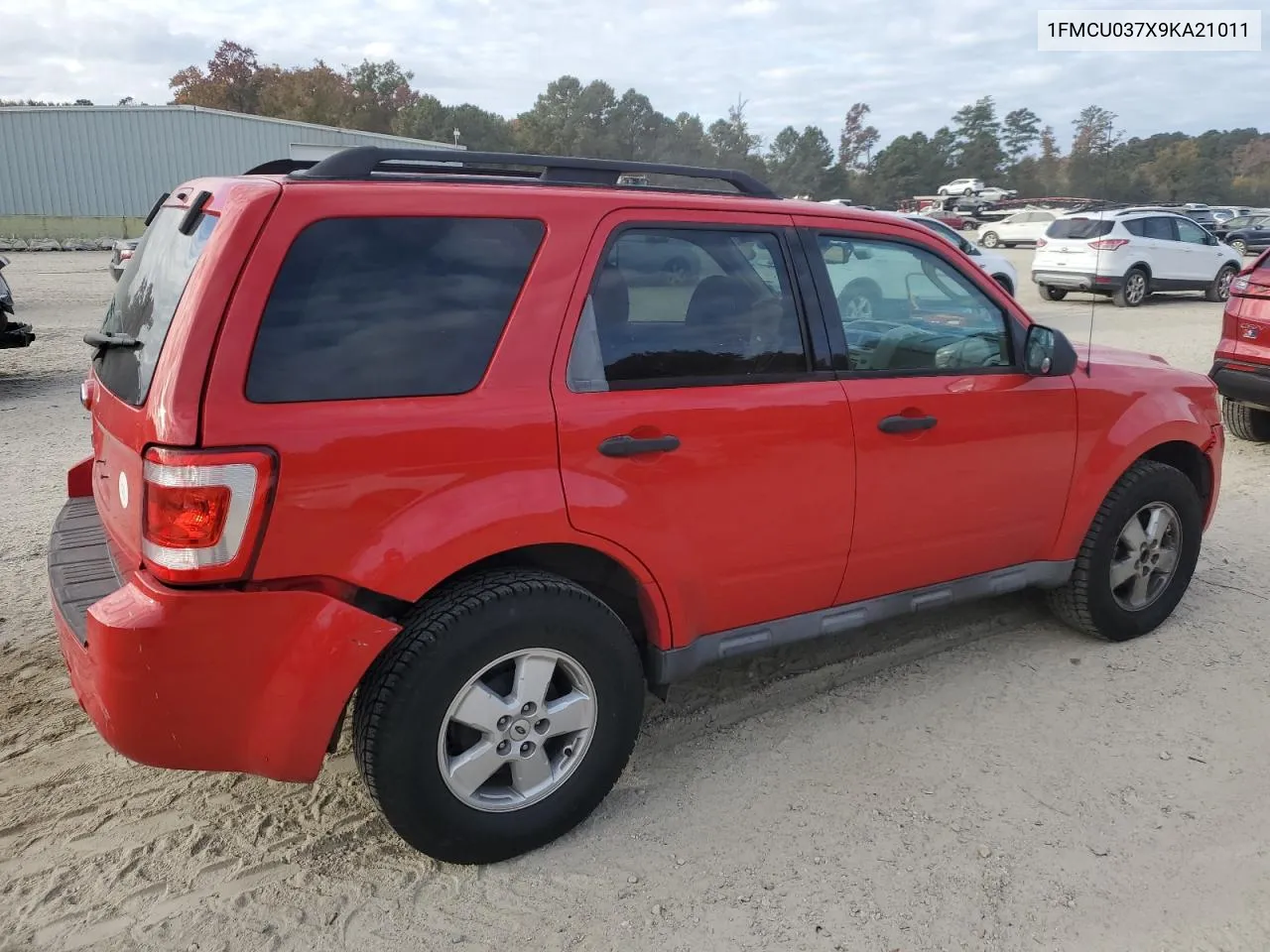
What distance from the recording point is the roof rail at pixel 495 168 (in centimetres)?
260

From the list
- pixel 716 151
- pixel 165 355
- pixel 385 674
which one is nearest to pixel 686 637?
pixel 385 674

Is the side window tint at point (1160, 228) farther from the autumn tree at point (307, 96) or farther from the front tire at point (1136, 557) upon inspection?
the autumn tree at point (307, 96)

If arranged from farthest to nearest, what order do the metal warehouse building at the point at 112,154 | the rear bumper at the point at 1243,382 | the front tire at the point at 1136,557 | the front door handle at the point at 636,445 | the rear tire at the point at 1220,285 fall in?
the metal warehouse building at the point at 112,154
the rear tire at the point at 1220,285
the rear bumper at the point at 1243,382
the front tire at the point at 1136,557
the front door handle at the point at 636,445

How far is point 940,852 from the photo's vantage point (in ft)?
9.30

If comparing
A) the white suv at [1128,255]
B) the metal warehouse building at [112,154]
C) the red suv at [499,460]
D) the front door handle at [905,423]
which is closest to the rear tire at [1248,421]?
the red suv at [499,460]

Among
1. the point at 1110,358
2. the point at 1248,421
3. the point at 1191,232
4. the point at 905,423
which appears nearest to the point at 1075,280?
the point at 1191,232

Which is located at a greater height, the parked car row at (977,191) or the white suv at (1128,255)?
the parked car row at (977,191)

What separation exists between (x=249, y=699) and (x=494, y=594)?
25.7 inches

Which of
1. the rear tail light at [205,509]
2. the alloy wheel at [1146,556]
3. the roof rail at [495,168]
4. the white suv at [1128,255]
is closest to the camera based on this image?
the rear tail light at [205,509]

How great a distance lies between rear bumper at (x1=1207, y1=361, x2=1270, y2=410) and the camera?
Answer: 6.98 metres

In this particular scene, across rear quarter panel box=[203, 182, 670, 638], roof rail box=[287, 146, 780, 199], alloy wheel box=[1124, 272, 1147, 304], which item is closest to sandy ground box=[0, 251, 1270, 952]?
rear quarter panel box=[203, 182, 670, 638]

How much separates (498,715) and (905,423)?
168 cm

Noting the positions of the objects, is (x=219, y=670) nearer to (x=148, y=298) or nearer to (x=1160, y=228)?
(x=148, y=298)

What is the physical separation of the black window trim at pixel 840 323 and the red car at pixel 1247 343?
4.49 metres
